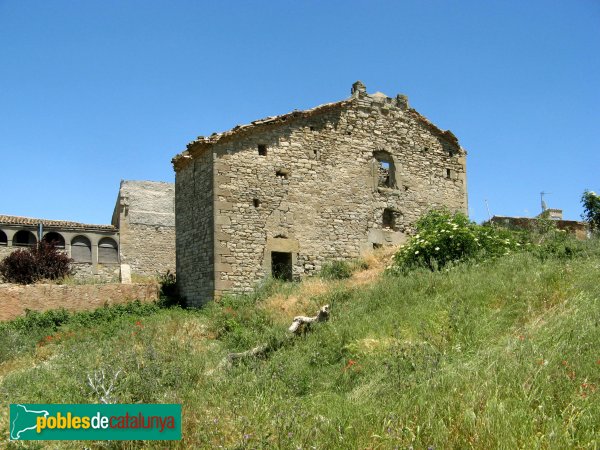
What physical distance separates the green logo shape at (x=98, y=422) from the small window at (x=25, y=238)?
24605 mm

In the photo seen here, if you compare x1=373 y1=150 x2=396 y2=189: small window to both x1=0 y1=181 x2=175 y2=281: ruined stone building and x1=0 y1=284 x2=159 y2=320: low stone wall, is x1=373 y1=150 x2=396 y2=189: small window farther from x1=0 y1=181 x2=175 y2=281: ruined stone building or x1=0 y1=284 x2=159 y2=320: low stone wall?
x1=0 y1=181 x2=175 y2=281: ruined stone building

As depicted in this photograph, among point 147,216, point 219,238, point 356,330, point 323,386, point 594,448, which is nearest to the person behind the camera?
point 594,448

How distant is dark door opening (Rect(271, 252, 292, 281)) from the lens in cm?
1552

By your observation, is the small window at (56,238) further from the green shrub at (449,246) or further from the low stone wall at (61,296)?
the green shrub at (449,246)

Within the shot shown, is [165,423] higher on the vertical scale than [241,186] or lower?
lower

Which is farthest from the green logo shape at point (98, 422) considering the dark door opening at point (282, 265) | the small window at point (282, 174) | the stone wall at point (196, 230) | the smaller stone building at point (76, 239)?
the smaller stone building at point (76, 239)

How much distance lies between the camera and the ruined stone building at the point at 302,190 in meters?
15.0

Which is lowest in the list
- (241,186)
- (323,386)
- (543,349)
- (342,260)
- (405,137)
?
(323,386)

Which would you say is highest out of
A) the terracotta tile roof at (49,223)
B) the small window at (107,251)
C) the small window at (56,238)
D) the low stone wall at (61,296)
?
the terracotta tile roof at (49,223)

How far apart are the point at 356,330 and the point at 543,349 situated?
343 centimetres

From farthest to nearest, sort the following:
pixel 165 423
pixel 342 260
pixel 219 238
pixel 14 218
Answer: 1. pixel 14 218
2. pixel 342 260
3. pixel 219 238
4. pixel 165 423

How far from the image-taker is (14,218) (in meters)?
27.8

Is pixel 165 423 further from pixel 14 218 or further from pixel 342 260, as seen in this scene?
pixel 14 218

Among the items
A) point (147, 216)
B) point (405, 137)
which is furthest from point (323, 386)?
point (147, 216)
